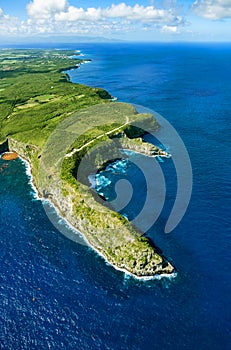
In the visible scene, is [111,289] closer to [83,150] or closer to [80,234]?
[80,234]

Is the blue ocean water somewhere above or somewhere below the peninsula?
below

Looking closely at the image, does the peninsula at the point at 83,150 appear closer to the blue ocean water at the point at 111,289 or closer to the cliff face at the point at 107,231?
the cliff face at the point at 107,231

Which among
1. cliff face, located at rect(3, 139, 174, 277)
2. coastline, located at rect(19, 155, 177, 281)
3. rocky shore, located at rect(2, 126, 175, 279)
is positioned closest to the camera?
coastline, located at rect(19, 155, 177, 281)

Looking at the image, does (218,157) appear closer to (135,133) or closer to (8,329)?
(135,133)

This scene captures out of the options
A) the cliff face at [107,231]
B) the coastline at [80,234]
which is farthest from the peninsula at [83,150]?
the coastline at [80,234]

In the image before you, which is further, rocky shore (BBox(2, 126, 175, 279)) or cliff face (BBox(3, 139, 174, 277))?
cliff face (BBox(3, 139, 174, 277))

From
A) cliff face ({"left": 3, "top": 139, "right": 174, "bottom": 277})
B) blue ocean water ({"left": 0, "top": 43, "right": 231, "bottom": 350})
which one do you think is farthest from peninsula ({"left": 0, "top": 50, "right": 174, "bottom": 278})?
blue ocean water ({"left": 0, "top": 43, "right": 231, "bottom": 350})

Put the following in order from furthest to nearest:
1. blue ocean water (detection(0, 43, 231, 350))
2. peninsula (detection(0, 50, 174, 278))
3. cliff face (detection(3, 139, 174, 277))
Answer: peninsula (detection(0, 50, 174, 278)) → cliff face (detection(3, 139, 174, 277)) → blue ocean water (detection(0, 43, 231, 350))

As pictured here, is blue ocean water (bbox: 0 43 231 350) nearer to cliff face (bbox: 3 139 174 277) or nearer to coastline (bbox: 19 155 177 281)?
coastline (bbox: 19 155 177 281)
